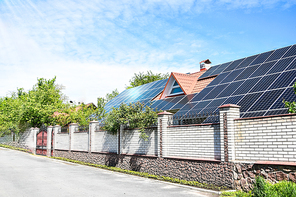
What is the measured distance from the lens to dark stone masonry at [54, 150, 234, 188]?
1100 cm

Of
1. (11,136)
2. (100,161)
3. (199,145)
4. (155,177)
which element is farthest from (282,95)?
(11,136)

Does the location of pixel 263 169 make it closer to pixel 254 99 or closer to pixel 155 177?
pixel 254 99

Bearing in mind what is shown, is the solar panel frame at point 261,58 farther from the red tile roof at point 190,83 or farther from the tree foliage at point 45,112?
the tree foliage at point 45,112

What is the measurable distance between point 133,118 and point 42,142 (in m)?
17.8

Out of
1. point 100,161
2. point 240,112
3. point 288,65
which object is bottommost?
point 100,161

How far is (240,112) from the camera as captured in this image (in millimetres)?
11695

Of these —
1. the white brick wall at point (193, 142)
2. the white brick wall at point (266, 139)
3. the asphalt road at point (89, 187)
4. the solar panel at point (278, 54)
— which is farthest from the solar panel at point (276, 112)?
the solar panel at point (278, 54)

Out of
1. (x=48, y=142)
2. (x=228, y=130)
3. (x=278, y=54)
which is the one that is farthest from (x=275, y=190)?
(x=48, y=142)

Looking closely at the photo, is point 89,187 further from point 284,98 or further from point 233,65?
point 233,65

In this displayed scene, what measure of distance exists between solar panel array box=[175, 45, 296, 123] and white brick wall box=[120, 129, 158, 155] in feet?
6.39

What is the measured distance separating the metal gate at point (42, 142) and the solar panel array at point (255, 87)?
64.5 ft

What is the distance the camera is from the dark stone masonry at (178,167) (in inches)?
433

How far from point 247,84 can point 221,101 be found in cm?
167

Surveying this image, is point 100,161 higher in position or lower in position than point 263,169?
lower
